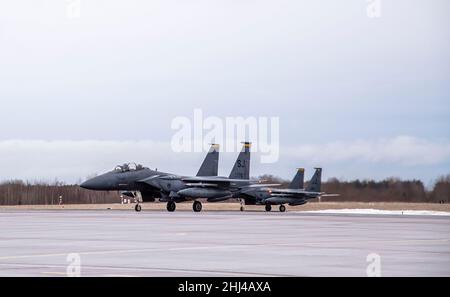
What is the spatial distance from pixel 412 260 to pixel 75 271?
20.9ft

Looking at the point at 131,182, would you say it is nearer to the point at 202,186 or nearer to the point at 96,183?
the point at 96,183

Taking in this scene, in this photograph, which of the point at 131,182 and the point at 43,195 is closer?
the point at 131,182

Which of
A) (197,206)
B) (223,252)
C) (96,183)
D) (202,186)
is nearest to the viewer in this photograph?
(223,252)

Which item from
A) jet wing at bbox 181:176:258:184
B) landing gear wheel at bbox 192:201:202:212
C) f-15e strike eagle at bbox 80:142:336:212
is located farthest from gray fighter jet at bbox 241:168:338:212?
landing gear wheel at bbox 192:201:202:212

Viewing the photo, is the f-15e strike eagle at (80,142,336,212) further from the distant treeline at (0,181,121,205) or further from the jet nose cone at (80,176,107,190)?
the distant treeline at (0,181,121,205)

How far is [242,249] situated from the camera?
1984 centimetres

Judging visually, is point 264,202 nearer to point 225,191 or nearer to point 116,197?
point 225,191

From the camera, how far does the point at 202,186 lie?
196ft

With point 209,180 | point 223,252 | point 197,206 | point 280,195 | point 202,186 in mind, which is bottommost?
point 223,252

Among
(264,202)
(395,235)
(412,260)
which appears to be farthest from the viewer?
(264,202)

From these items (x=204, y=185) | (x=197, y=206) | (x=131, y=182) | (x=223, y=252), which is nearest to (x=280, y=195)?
(x=204, y=185)

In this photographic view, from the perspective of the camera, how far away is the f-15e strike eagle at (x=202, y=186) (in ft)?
184

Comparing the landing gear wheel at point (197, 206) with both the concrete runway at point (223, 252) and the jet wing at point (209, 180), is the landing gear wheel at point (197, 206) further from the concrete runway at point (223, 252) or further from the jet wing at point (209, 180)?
the concrete runway at point (223, 252)
